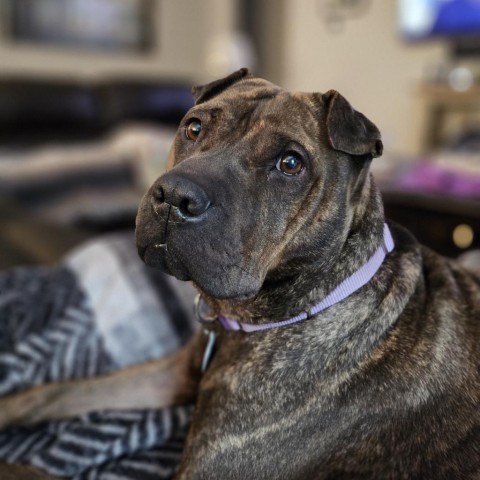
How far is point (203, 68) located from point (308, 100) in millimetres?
6786

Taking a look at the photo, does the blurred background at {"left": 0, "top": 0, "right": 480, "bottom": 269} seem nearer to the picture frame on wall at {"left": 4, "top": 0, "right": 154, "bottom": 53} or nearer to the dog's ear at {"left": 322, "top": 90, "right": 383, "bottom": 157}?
the picture frame on wall at {"left": 4, "top": 0, "right": 154, "bottom": 53}

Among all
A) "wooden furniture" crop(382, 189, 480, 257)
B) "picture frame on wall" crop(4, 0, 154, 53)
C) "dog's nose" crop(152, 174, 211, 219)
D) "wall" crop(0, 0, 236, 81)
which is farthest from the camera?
"wall" crop(0, 0, 236, 81)

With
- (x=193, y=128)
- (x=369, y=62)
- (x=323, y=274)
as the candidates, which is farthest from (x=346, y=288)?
(x=369, y=62)

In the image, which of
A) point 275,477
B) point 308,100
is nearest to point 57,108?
point 308,100

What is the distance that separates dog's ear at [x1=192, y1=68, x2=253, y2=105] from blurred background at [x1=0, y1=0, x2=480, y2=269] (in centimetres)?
89

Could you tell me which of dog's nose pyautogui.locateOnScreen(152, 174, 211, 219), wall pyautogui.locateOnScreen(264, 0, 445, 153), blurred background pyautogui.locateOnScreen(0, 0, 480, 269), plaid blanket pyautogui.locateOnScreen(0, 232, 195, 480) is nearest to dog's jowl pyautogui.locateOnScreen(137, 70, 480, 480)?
dog's nose pyautogui.locateOnScreen(152, 174, 211, 219)

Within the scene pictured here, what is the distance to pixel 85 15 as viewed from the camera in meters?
6.34

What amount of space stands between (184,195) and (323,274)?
0.38 metres

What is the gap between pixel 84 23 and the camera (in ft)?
20.9

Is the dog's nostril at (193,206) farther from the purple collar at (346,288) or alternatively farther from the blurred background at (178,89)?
the blurred background at (178,89)

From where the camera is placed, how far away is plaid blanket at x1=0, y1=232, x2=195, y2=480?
4.58 feet

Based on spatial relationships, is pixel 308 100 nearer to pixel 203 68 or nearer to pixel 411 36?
pixel 411 36

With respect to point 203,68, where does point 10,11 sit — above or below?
above

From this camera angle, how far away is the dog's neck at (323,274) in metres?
1.25
